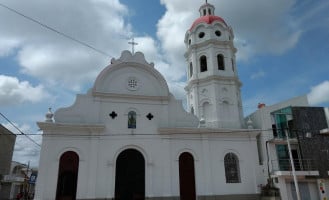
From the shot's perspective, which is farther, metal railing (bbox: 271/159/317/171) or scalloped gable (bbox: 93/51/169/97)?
metal railing (bbox: 271/159/317/171)

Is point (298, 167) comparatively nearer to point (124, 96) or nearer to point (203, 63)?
point (203, 63)

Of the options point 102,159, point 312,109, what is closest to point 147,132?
point 102,159

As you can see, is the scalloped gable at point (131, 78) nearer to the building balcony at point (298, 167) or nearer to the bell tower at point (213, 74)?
the bell tower at point (213, 74)

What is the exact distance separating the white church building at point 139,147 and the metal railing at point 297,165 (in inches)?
83.9

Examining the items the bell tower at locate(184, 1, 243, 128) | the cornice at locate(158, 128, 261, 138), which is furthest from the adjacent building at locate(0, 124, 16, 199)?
the bell tower at locate(184, 1, 243, 128)

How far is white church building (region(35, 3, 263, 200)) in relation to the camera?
17.6m

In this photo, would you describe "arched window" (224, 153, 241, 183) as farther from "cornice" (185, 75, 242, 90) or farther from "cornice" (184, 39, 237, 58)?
"cornice" (184, 39, 237, 58)

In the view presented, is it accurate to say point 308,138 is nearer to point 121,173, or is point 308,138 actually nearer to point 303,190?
point 303,190

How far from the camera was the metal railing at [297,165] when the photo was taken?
2144 centimetres

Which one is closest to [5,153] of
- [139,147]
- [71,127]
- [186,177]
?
A: [71,127]

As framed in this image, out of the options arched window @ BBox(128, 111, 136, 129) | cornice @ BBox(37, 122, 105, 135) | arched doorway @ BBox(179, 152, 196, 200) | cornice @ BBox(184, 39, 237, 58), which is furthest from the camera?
cornice @ BBox(184, 39, 237, 58)

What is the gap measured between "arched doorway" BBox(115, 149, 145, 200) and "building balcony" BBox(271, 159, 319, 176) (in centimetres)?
1056

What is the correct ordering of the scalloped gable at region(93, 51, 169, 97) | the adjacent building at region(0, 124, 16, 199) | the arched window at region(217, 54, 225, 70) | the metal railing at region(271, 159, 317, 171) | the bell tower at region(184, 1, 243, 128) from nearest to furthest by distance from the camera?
the scalloped gable at region(93, 51, 169, 97), the metal railing at region(271, 159, 317, 171), the bell tower at region(184, 1, 243, 128), the arched window at region(217, 54, 225, 70), the adjacent building at region(0, 124, 16, 199)

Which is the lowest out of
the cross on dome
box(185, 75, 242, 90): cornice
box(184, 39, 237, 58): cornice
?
box(185, 75, 242, 90): cornice
